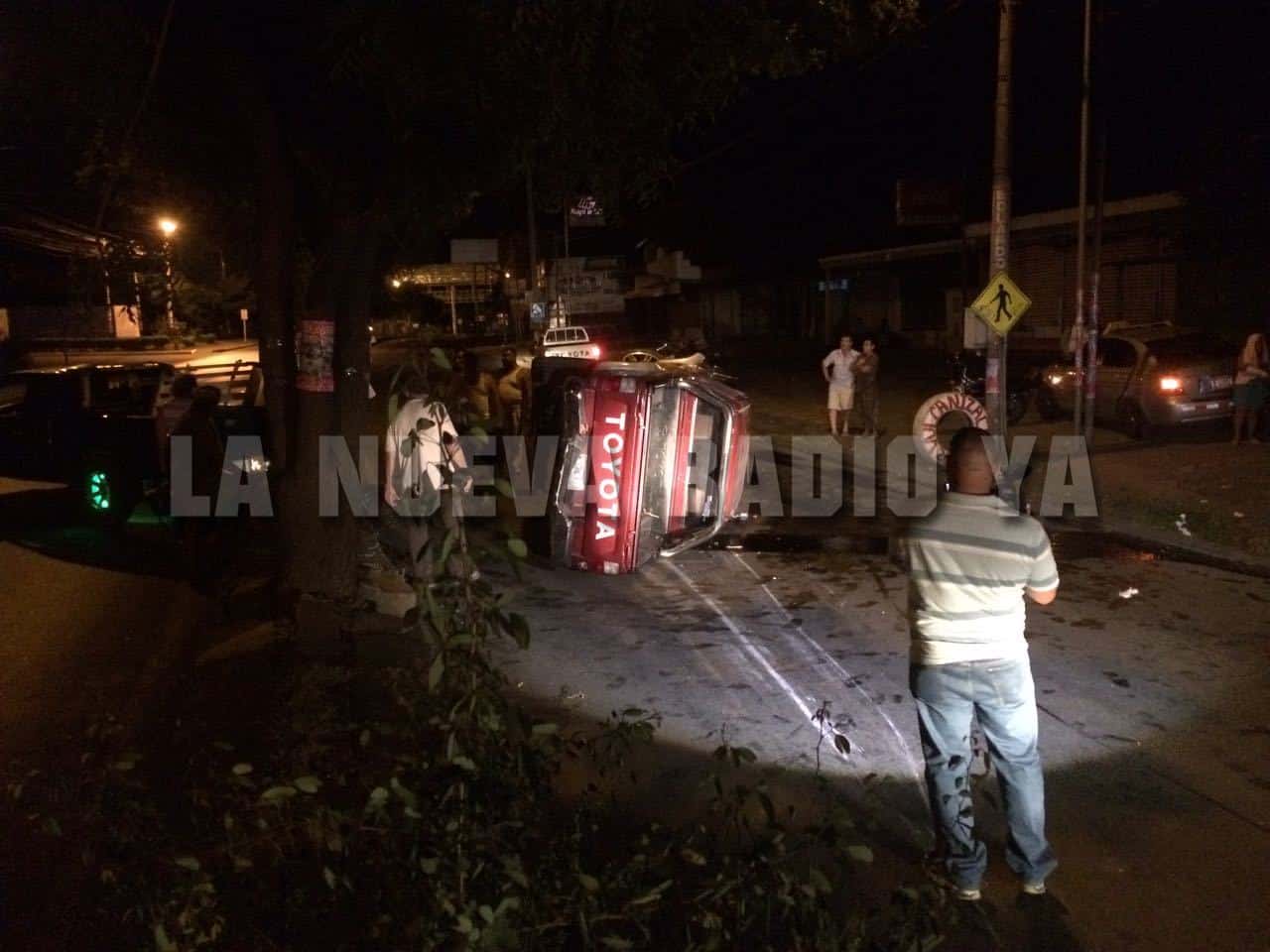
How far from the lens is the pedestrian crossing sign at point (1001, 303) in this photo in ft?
45.1

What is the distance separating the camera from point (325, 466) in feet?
29.0

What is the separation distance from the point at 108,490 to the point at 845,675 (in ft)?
27.7

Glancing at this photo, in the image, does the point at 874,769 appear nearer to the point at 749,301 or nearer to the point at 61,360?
the point at 61,360

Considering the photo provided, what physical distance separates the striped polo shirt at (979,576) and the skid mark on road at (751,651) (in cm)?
106

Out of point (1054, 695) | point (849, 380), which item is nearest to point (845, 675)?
point (1054, 695)

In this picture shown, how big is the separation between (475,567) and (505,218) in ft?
160

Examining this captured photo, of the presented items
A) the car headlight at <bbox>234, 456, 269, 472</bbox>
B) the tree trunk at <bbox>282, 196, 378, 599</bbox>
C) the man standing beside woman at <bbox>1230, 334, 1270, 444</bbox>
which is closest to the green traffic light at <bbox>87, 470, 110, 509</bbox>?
the car headlight at <bbox>234, 456, 269, 472</bbox>

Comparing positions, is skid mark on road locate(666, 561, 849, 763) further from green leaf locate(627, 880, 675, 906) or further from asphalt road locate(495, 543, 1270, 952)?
green leaf locate(627, 880, 675, 906)

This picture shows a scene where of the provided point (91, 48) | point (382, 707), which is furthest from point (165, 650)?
point (91, 48)

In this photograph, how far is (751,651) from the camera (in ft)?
26.9

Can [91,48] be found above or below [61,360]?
above

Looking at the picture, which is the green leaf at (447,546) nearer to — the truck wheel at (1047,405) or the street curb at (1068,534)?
the street curb at (1068,534)

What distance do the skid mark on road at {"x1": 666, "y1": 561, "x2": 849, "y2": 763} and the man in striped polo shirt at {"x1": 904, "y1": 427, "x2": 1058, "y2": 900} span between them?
0.87 m

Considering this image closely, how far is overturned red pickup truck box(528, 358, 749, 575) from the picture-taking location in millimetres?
9570
